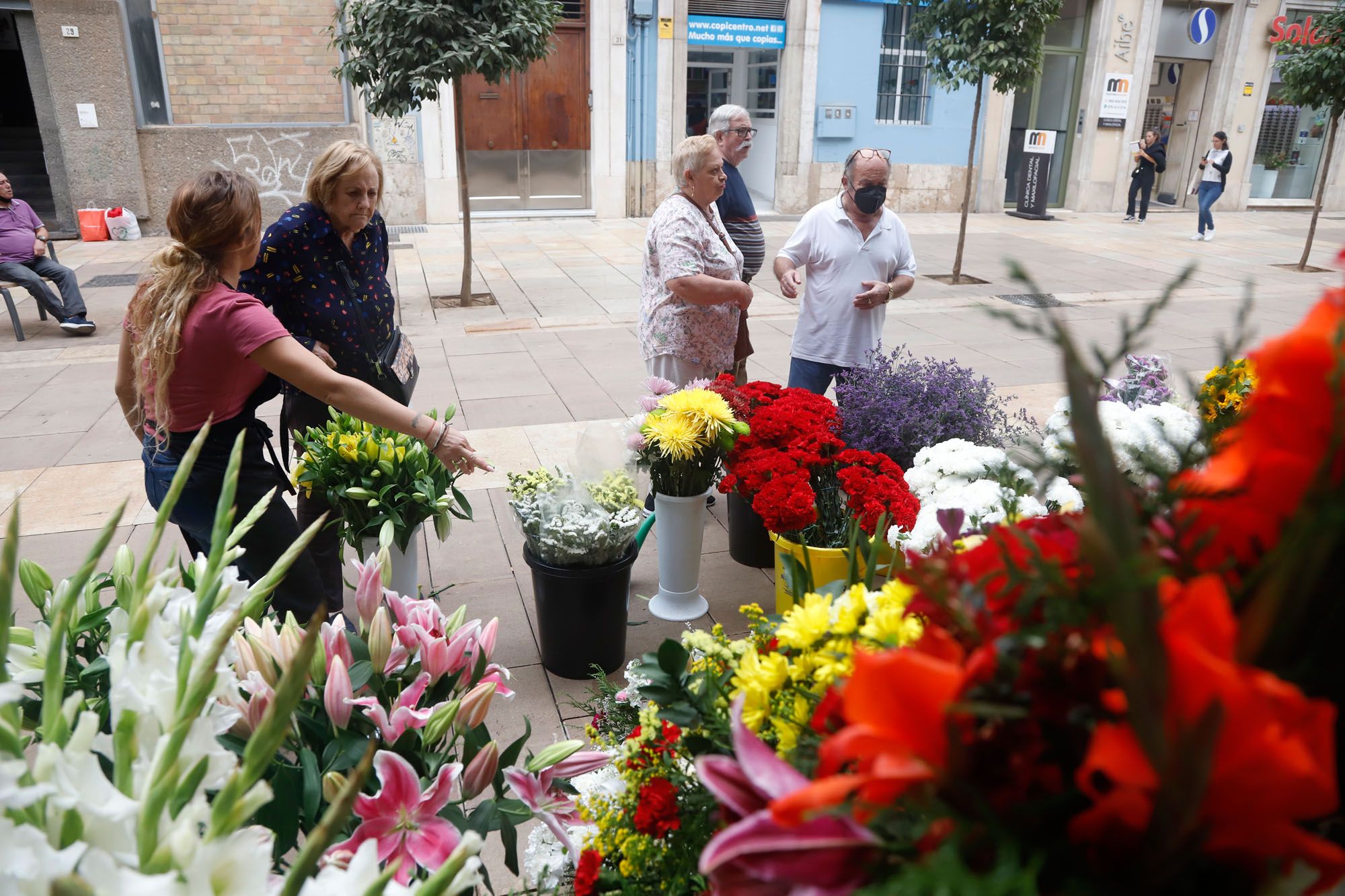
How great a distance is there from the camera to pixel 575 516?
10.5 feet

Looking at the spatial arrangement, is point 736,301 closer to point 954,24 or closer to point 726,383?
point 726,383

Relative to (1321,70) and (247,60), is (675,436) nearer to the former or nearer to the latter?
(1321,70)

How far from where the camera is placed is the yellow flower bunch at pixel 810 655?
90cm

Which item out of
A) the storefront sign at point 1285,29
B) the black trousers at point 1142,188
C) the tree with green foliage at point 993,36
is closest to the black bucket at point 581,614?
the tree with green foliage at point 993,36

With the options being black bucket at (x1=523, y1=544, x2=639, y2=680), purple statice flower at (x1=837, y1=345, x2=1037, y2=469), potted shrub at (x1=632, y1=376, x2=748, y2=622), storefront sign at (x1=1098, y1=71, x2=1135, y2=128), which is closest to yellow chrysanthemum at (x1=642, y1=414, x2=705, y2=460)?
potted shrub at (x1=632, y1=376, x2=748, y2=622)

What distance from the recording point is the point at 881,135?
17.7 m

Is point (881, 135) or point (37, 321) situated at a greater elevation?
point (881, 135)

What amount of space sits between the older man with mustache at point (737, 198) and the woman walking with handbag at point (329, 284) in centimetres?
206

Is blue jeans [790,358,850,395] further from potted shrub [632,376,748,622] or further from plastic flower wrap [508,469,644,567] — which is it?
plastic flower wrap [508,469,644,567]

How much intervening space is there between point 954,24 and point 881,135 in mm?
7153

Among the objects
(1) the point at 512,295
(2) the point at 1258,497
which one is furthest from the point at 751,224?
(1) the point at 512,295

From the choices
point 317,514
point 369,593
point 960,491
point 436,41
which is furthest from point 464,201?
point 369,593

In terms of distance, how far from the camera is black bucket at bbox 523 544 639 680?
10.7ft

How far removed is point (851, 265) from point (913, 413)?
1.15 m
